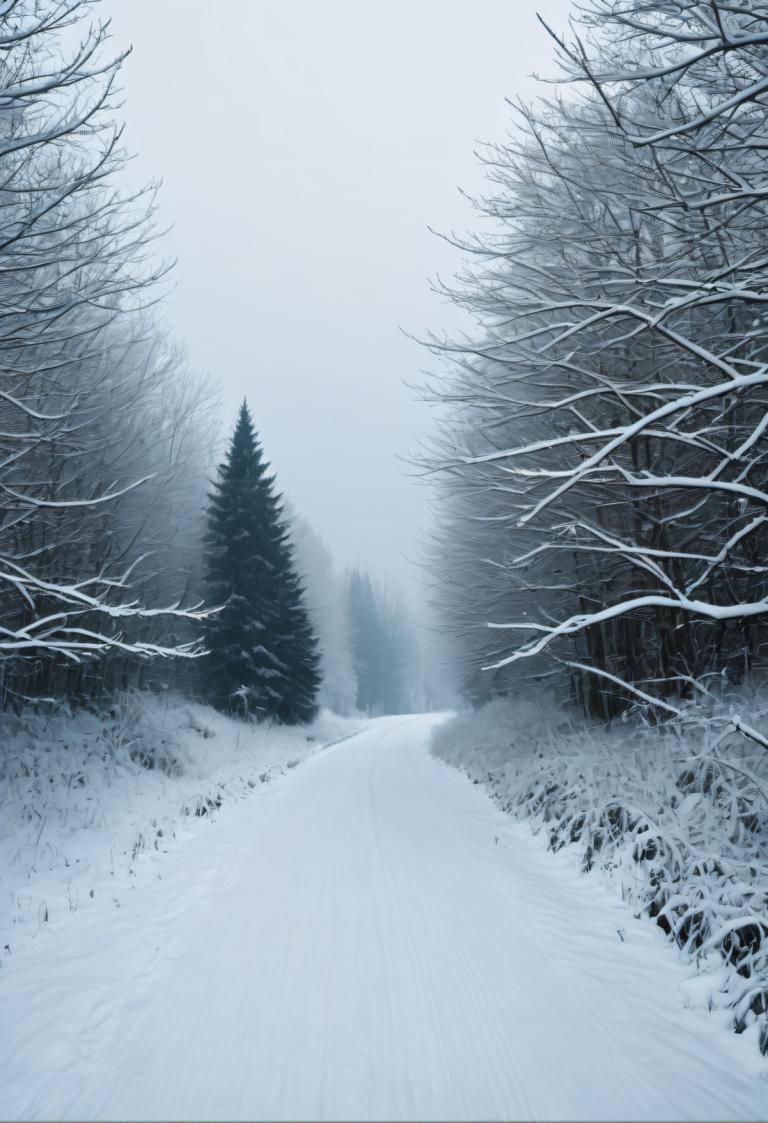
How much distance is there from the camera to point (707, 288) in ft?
10.3

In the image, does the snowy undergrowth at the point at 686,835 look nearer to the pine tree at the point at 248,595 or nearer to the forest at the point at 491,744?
the forest at the point at 491,744

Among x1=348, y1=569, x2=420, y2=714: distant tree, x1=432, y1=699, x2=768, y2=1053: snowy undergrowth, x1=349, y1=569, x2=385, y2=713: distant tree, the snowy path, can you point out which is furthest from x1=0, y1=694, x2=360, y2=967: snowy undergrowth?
x1=349, y1=569, x2=385, y2=713: distant tree

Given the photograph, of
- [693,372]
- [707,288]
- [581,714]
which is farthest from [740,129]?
[581,714]

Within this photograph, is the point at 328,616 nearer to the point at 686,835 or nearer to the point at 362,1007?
the point at 686,835

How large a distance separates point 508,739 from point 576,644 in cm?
274

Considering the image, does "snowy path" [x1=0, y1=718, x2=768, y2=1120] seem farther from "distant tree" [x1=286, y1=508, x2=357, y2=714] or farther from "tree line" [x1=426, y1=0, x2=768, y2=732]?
"distant tree" [x1=286, y1=508, x2=357, y2=714]

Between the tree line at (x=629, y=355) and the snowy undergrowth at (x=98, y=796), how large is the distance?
4644 millimetres

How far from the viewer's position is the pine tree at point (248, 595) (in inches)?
745

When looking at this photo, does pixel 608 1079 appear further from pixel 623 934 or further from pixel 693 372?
pixel 693 372

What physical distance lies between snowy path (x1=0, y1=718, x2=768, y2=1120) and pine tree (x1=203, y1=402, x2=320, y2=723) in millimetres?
14074

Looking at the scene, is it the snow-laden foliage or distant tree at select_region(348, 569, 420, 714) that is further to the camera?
distant tree at select_region(348, 569, 420, 714)

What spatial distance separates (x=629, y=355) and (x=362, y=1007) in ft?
23.0

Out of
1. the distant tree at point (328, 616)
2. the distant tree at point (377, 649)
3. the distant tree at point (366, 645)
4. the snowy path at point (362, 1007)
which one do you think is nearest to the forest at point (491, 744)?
the snowy path at point (362, 1007)

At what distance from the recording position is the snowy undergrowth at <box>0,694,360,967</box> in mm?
5223
